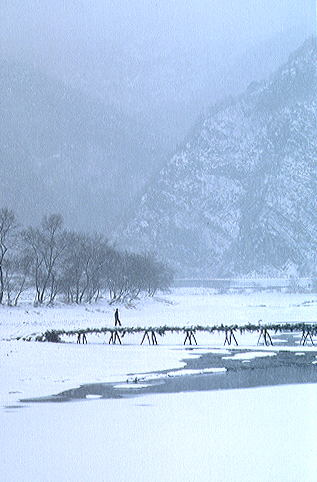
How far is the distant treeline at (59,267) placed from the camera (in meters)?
91.8

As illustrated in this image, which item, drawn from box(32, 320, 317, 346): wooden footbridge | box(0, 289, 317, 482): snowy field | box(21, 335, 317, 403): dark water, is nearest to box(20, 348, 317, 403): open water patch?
box(21, 335, 317, 403): dark water

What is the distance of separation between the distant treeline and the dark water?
57.7 metres

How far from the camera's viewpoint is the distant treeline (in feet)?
301

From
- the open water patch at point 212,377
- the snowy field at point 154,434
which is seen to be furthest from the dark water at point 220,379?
the snowy field at point 154,434

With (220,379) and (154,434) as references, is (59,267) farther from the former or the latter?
(154,434)

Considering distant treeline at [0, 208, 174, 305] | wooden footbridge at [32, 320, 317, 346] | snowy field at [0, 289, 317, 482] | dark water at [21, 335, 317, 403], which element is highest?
distant treeline at [0, 208, 174, 305]

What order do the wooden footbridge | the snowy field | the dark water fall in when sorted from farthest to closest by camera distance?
the wooden footbridge → the dark water → the snowy field

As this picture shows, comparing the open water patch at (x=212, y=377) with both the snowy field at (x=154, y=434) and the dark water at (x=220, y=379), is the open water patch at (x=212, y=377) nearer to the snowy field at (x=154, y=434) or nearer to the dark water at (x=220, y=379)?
the dark water at (x=220, y=379)

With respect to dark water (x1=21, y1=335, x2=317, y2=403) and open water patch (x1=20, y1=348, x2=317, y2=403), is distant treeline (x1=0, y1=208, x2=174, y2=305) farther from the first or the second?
dark water (x1=21, y1=335, x2=317, y2=403)

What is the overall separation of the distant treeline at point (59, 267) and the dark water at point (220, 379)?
57654 mm

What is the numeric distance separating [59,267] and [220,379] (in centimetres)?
8864

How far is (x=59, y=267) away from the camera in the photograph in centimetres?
11094

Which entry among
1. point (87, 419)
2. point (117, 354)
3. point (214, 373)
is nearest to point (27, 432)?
point (87, 419)

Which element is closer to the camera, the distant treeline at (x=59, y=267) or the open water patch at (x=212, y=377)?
the open water patch at (x=212, y=377)
